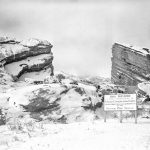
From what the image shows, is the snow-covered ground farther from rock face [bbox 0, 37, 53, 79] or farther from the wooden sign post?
rock face [bbox 0, 37, 53, 79]

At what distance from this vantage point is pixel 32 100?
2031cm

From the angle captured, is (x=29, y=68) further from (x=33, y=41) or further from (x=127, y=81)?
(x=127, y=81)

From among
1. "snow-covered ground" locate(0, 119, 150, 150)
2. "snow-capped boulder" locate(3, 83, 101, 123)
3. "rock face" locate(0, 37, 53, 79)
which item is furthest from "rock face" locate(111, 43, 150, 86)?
"snow-covered ground" locate(0, 119, 150, 150)

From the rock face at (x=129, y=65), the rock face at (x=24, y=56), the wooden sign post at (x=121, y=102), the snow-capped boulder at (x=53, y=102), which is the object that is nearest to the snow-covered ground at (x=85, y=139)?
the wooden sign post at (x=121, y=102)

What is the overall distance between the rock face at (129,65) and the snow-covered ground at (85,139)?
20.7m

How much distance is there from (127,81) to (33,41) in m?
13.1

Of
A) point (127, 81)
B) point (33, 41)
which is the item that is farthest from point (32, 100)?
point (127, 81)

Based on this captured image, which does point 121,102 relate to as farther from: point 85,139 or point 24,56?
point 24,56

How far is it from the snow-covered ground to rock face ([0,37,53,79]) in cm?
1429

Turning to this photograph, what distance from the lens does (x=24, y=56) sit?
101 feet

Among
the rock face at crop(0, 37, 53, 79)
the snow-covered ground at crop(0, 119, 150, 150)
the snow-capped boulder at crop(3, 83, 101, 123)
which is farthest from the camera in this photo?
the rock face at crop(0, 37, 53, 79)

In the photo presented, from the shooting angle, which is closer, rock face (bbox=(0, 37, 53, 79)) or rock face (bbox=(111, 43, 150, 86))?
rock face (bbox=(0, 37, 53, 79))

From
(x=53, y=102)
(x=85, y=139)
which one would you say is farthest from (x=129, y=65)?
(x=85, y=139)

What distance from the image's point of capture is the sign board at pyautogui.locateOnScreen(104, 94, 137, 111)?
17562 millimetres
